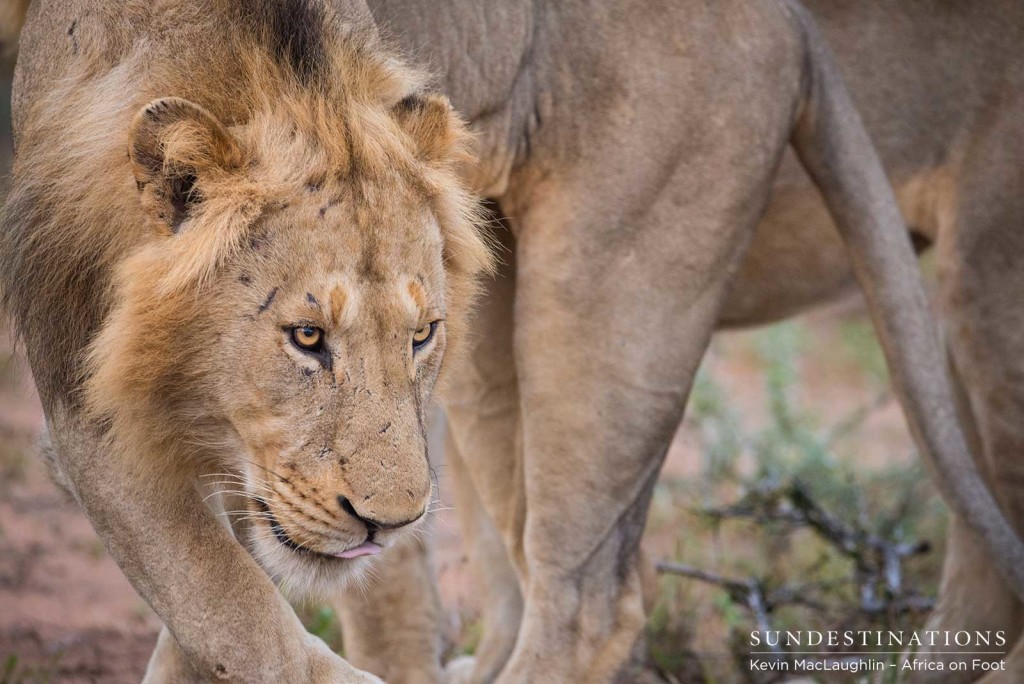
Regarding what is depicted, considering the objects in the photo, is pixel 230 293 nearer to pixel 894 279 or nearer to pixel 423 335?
pixel 423 335

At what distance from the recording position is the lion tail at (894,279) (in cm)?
325

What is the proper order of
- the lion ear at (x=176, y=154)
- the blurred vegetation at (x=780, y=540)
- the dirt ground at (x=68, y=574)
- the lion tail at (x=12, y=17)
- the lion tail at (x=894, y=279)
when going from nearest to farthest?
the lion ear at (x=176, y=154) → the lion tail at (x=12, y=17) → the lion tail at (x=894, y=279) → the dirt ground at (x=68, y=574) → the blurred vegetation at (x=780, y=540)

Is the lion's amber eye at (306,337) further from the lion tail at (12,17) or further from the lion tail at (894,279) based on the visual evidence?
the lion tail at (894,279)

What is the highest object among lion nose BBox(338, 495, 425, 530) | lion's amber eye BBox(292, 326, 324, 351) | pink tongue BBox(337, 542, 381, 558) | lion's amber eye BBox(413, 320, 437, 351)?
lion's amber eye BBox(292, 326, 324, 351)

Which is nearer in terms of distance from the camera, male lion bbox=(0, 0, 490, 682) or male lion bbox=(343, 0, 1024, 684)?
male lion bbox=(0, 0, 490, 682)

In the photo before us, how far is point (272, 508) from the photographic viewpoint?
2285 millimetres

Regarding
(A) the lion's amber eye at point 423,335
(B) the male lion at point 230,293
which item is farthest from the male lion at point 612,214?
(A) the lion's amber eye at point 423,335

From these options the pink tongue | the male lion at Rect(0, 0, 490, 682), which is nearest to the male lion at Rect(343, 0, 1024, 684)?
the male lion at Rect(0, 0, 490, 682)

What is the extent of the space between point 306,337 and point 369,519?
0.97ft

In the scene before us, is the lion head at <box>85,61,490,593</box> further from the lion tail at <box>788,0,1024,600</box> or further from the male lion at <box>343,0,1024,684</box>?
the lion tail at <box>788,0,1024,600</box>

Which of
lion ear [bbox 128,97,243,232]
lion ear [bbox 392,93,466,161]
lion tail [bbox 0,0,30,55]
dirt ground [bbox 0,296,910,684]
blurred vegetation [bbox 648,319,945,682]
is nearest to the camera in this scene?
lion ear [bbox 128,97,243,232]

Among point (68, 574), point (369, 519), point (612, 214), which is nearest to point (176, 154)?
point (369, 519)

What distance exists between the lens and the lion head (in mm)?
2184

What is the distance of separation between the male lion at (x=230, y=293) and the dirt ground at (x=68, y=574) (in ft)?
1.14
